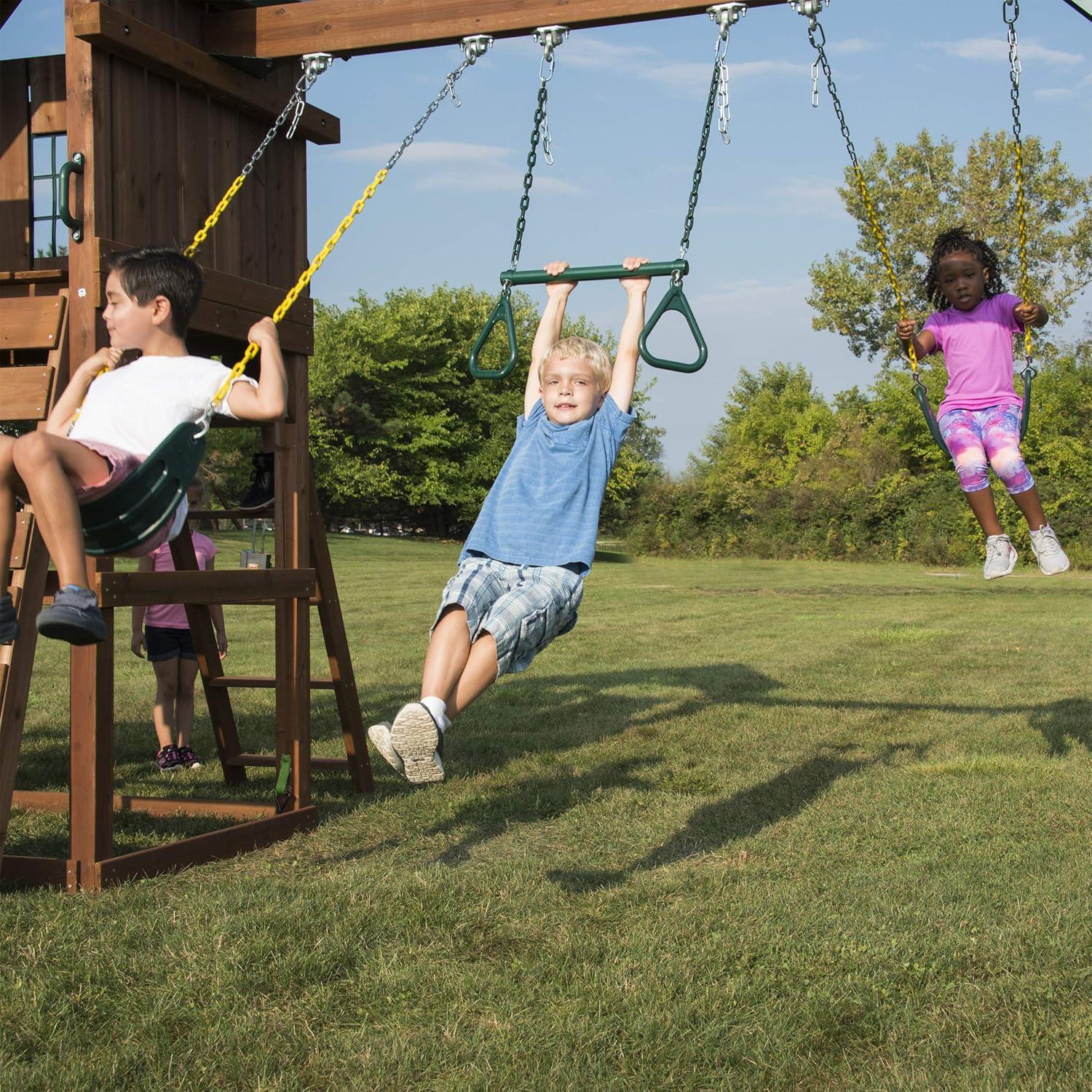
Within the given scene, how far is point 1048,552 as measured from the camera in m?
6.79

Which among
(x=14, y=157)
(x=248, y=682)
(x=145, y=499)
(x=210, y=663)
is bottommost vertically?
(x=248, y=682)

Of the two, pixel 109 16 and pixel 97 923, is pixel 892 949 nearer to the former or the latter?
pixel 97 923

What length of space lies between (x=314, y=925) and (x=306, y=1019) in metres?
0.82

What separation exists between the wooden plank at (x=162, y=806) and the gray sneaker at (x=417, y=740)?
2.20 metres

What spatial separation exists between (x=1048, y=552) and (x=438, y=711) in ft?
12.2

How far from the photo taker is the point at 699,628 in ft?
57.3

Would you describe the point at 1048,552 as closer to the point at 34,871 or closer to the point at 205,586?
the point at 205,586

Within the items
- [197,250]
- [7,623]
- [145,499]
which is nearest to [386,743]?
[145,499]

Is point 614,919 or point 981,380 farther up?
point 981,380

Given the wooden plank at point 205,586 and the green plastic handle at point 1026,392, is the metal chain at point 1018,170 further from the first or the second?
the wooden plank at point 205,586

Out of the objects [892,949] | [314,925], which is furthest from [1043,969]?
[314,925]

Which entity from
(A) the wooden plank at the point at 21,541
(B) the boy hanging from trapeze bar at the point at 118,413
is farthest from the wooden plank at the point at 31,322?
(A) the wooden plank at the point at 21,541

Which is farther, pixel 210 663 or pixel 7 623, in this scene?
pixel 210 663

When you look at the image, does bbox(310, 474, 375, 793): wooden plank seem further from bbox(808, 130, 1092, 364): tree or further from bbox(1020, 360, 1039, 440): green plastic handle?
bbox(808, 130, 1092, 364): tree
